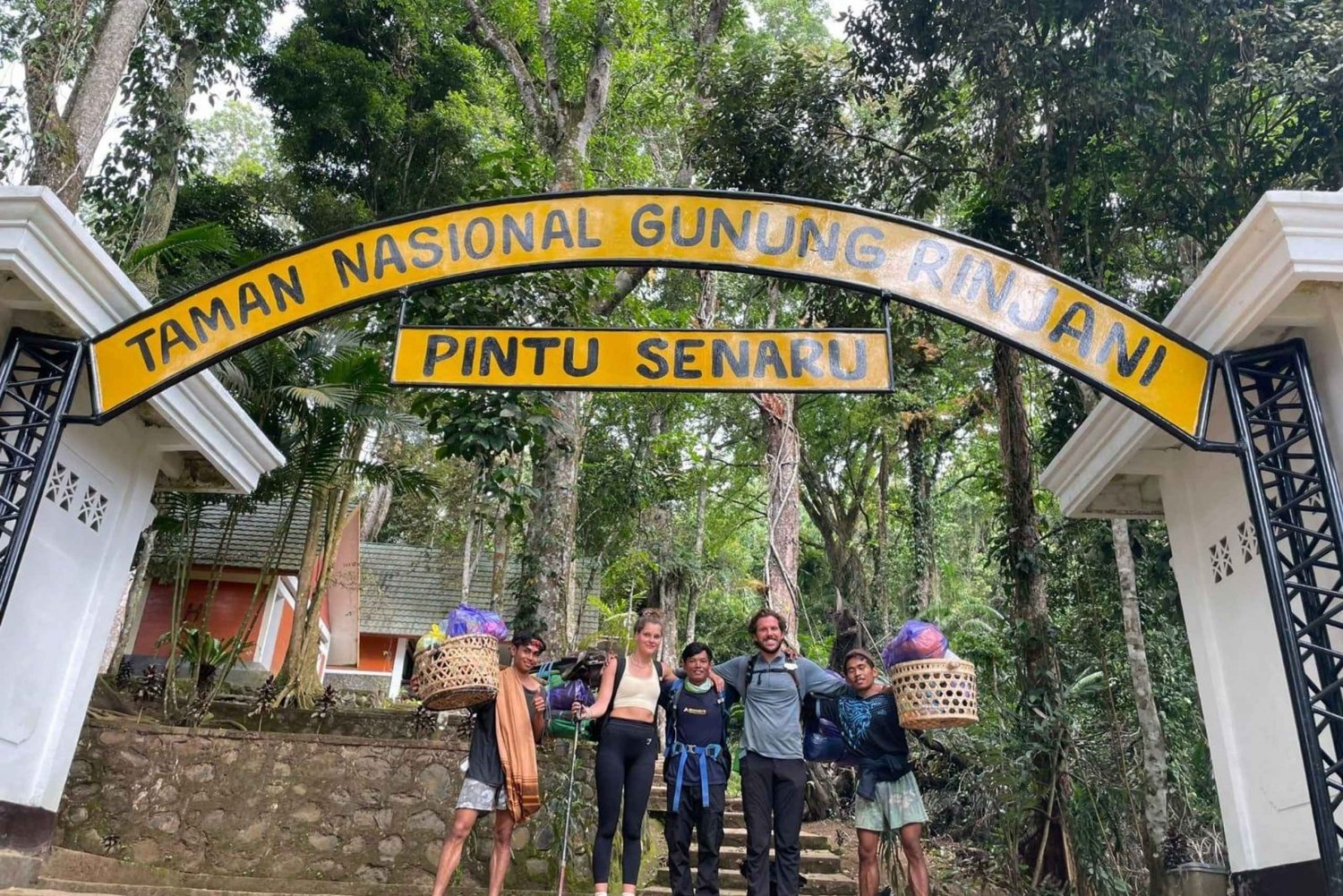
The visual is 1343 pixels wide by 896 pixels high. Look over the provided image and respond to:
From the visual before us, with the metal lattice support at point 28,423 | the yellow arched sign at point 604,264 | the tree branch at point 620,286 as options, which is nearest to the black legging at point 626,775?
the yellow arched sign at point 604,264

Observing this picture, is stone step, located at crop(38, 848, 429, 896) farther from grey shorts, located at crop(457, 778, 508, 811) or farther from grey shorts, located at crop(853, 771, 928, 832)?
grey shorts, located at crop(853, 771, 928, 832)

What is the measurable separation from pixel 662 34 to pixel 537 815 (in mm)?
11126

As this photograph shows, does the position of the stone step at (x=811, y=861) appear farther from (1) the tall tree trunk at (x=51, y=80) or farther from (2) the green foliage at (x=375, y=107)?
(2) the green foliage at (x=375, y=107)

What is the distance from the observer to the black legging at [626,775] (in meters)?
4.91

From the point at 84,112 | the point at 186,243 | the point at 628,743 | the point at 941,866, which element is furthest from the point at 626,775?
the point at 84,112

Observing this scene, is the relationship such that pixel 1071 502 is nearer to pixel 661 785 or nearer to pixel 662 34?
pixel 661 785

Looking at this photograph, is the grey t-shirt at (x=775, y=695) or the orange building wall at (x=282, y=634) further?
the orange building wall at (x=282, y=634)

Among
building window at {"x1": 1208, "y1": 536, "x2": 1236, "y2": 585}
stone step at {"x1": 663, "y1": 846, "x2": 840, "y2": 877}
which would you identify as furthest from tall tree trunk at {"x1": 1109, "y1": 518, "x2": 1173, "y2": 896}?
building window at {"x1": 1208, "y1": 536, "x2": 1236, "y2": 585}

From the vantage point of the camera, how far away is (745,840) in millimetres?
8562

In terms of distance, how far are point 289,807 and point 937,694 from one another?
4.75m

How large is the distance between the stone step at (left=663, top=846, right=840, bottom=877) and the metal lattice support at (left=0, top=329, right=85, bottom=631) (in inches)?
216

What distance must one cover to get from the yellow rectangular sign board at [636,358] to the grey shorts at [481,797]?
210 centimetres

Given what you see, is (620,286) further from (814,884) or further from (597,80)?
(814,884)

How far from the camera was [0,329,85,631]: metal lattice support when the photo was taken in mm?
4320
